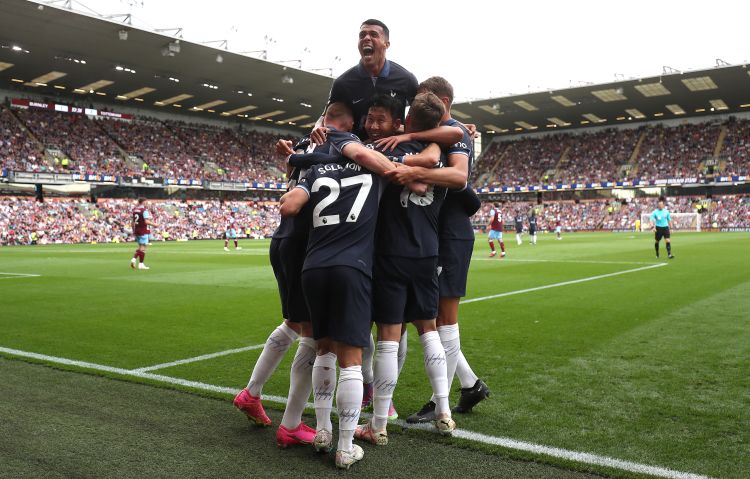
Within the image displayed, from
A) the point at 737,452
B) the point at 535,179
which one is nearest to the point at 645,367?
the point at 737,452

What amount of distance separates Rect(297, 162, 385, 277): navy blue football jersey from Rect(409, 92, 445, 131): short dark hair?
54 cm

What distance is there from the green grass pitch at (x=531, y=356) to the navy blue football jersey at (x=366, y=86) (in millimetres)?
2248

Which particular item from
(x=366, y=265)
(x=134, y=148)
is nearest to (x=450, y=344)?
(x=366, y=265)

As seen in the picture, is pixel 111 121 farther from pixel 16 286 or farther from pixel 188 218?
pixel 16 286

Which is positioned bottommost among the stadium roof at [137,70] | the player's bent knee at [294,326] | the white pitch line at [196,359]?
the white pitch line at [196,359]

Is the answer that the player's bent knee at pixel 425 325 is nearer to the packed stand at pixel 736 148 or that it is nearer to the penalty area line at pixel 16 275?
the penalty area line at pixel 16 275

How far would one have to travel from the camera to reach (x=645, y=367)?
5457 mm

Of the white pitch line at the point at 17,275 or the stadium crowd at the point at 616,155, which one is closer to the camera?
the white pitch line at the point at 17,275

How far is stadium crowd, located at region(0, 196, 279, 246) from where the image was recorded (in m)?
44.2

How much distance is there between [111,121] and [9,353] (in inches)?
2199

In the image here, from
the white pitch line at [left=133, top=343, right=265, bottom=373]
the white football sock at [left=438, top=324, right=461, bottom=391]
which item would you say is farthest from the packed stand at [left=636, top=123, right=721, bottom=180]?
the white football sock at [left=438, top=324, right=461, bottom=391]

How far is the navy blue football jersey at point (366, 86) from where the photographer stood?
14.6 feet

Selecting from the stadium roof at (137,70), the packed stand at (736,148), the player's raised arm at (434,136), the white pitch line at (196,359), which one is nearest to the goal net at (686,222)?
the packed stand at (736,148)

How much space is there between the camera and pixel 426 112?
12.4 ft
